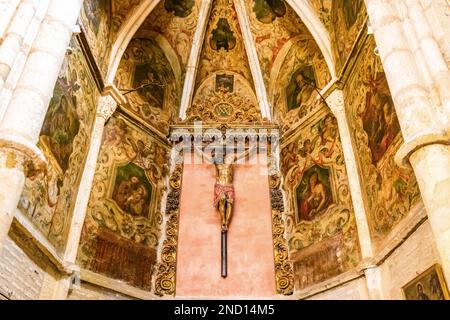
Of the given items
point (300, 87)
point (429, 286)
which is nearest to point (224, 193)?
point (300, 87)

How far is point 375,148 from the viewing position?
7207mm

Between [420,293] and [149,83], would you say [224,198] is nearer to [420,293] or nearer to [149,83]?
[149,83]

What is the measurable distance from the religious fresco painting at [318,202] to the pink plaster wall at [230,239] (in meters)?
0.55

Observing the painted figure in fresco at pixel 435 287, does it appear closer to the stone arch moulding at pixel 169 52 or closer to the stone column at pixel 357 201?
the stone column at pixel 357 201

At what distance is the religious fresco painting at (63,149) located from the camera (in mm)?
6469

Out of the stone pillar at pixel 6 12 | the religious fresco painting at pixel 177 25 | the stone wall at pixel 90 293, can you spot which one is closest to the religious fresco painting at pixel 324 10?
the religious fresco painting at pixel 177 25

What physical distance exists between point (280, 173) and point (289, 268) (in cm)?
222

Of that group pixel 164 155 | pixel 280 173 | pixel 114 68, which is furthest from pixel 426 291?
pixel 114 68

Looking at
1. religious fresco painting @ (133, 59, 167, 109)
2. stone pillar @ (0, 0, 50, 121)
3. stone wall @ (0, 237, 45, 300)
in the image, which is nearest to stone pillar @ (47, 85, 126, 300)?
stone wall @ (0, 237, 45, 300)

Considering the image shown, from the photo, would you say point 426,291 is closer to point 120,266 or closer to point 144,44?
point 120,266

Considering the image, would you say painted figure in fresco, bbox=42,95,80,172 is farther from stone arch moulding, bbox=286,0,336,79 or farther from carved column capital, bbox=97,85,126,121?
stone arch moulding, bbox=286,0,336,79

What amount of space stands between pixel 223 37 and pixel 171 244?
563 centimetres

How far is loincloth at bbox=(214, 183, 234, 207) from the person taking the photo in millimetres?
9328

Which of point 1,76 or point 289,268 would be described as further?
point 289,268
